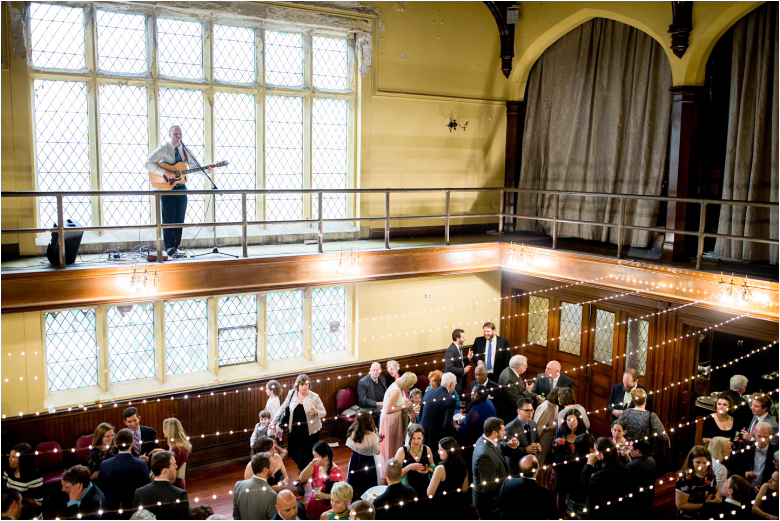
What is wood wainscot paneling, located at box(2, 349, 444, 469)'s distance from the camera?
298 inches

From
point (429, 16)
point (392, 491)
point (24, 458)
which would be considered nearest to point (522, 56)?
point (429, 16)

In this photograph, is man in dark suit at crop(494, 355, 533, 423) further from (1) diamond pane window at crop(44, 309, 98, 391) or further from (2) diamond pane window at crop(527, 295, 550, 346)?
(1) diamond pane window at crop(44, 309, 98, 391)

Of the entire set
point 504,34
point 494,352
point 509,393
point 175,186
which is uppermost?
point 504,34

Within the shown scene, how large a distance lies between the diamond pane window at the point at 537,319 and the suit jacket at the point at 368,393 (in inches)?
108

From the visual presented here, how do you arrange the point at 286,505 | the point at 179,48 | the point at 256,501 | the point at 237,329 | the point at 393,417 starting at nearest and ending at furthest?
the point at 286,505
the point at 256,501
the point at 393,417
the point at 179,48
the point at 237,329

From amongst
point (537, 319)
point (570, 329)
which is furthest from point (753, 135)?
point (537, 319)

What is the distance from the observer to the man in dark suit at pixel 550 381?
7930mm

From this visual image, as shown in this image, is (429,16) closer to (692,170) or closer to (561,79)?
(561,79)

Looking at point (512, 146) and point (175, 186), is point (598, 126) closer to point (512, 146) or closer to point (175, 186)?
point (512, 146)

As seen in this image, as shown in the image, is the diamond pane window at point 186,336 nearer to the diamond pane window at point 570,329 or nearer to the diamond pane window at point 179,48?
the diamond pane window at point 179,48

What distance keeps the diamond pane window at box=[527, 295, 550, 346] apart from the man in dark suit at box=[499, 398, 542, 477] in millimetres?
3780

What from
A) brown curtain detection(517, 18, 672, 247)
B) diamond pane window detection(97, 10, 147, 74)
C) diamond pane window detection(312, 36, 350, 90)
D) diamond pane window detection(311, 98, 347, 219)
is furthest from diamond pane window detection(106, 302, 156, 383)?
brown curtain detection(517, 18, 672, 247)

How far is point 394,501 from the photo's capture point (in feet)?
17.4

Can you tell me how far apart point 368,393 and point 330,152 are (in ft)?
11.1
